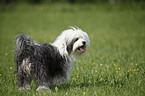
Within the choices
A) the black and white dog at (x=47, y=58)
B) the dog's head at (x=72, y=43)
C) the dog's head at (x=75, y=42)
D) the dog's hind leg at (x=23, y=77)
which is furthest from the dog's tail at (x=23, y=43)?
the dog's head at (x=75, y=42)

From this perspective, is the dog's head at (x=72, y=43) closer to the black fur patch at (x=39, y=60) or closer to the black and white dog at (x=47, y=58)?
the black and white dog at (x=47, y=58)

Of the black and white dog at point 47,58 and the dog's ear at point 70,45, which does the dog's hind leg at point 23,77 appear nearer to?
the black and white dog at point 47,58

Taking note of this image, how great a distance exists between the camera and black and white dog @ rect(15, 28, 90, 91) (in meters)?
4.12

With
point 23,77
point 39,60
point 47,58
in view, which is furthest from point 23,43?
point 23,77

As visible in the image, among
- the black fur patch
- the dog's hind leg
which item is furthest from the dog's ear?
the dog's hind leg

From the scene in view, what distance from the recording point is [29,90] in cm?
428

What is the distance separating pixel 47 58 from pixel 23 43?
617 millimetres

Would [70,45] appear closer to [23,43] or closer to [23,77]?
[23,43]

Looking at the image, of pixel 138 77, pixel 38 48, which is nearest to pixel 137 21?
pixel 138 77

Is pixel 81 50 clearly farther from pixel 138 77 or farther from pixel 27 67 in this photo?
pixel 138 77

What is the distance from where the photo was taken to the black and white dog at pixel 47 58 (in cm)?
412

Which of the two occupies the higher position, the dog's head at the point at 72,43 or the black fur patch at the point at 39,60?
the dog's head at the point at 72,43

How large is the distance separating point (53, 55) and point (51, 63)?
19cm

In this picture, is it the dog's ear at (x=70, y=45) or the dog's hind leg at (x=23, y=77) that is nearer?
the dog's hind leg at (x=23, y=77)
